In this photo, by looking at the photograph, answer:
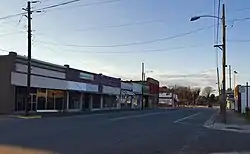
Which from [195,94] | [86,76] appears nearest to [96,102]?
[86,76]

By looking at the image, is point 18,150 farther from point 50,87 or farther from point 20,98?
point 50,87

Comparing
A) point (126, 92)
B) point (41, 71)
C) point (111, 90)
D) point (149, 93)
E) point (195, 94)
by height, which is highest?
point (41, 71)

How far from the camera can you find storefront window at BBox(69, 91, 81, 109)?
61688 mm

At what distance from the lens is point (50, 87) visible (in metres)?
53.9

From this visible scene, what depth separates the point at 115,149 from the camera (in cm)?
1523

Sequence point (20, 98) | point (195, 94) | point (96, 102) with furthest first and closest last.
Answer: point (195, 94) → point (96, 102) → point (20, 98)

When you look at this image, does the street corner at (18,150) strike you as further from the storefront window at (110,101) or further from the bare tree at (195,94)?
the bare tree at (195,94)

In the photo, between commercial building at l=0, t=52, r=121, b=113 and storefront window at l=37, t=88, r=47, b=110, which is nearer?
commercial building at l=0, t=52, r=121, b=113

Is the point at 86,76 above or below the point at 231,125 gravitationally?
above

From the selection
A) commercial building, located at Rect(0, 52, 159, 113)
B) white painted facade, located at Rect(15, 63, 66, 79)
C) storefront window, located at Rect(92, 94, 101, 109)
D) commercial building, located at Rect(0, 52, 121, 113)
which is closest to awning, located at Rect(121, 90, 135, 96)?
commercial building, located at Rect(0, 52, 159, 113)

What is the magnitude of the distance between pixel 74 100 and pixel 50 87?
9.64 metres

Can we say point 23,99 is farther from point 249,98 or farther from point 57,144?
point 249,98

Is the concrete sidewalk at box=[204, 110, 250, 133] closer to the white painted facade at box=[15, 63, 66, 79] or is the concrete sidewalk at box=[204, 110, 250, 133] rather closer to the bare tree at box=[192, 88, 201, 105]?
the white painted facade at box=[15, 63, 66, 79]

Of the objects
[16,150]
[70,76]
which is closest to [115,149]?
[16,150]
